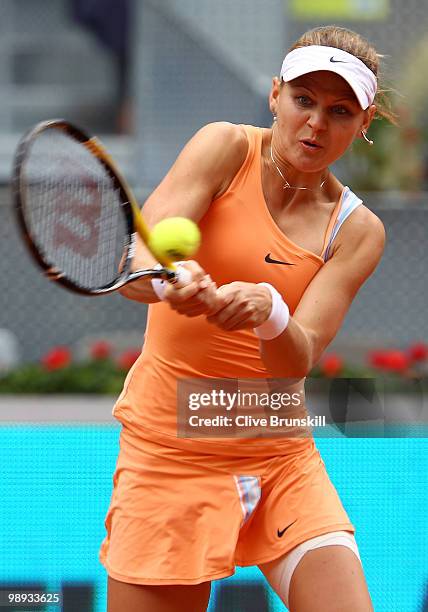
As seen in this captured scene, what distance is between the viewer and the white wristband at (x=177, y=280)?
200 cm

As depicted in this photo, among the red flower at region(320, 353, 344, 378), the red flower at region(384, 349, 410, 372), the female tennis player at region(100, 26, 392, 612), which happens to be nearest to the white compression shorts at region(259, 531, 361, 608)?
the female tennis player at region(100, 26, 392, 612)

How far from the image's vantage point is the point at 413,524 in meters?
3.08

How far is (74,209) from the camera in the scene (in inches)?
90.0

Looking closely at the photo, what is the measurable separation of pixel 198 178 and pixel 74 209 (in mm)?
263

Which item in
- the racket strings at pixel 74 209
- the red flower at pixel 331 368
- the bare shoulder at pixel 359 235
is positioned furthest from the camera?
the red flower at pixel 331 368

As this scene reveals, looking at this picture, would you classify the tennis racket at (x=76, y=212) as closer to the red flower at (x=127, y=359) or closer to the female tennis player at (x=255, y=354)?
the female tennis player at (x=255, y=354)

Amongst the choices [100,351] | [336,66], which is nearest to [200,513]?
[336,66]

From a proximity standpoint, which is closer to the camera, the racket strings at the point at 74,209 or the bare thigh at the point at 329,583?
the racket strings at the point at 74,209

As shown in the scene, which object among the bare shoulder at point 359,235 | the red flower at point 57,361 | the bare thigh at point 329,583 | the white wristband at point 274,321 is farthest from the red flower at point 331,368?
the white wristband at point 274,321

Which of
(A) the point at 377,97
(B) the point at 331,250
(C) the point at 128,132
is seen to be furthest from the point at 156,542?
(C) the point at 128,132

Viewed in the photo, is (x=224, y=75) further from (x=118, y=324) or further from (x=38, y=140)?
(x=38, y=140)

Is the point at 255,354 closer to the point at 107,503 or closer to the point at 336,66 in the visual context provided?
the point at 336,66

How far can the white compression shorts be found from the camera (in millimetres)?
2324

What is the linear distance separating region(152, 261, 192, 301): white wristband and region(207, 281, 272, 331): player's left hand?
69mm
